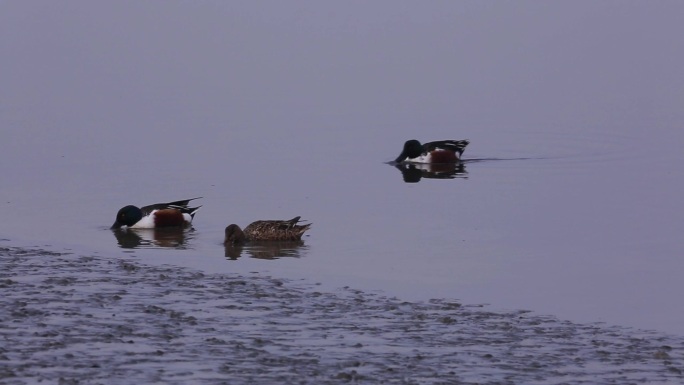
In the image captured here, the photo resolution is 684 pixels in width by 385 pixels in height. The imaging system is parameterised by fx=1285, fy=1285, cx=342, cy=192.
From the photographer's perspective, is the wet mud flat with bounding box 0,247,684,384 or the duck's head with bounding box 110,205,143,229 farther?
the duck's head with bounding box 110,205,143,229

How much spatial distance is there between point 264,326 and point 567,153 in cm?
1489

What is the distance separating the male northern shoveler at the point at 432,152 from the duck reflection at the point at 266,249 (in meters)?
8.34

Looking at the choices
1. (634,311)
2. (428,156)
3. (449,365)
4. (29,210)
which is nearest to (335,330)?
(449,365)

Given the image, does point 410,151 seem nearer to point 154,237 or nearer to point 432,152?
point 432,152

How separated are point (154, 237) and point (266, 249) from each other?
1.95 metres

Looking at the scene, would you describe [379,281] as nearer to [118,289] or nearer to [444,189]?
[118,289]

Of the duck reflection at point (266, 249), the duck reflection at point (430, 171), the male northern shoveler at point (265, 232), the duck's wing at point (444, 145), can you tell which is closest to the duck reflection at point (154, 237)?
the male northern shoveler at point (265, 232)

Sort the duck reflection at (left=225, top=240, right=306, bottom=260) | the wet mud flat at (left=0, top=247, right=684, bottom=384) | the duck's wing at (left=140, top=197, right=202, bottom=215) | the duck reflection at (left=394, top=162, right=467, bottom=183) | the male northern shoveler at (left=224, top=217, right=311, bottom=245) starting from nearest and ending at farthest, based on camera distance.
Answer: the wet mud flat at (left=0, top=247, right=684, bottom=384)
the duck reflection at (left=225, top=240, right=306, bottom=260)
the male northern shoveler at (left=224, top=217, right=311, bottom=245)
the duck's wing at (left=140, top=197, right=202, bottom=215)
the duck reflection at (left=394, top=162, right=467, bottom=183)

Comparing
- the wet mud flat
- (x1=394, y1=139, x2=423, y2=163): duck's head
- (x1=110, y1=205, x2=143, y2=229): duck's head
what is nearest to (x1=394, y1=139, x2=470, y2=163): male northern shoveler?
(x1=394, y1=139, x2=423, y2=163): duck's head

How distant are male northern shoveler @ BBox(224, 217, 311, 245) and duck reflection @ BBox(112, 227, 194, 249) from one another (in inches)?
26.4

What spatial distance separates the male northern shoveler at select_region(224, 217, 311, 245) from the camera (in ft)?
50.4

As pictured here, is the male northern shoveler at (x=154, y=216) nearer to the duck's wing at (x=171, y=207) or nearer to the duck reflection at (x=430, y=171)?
the duck's wing at (x=171, y=207)

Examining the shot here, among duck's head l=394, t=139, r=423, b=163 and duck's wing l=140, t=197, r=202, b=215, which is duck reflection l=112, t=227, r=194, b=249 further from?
duck's head l=394, t=139, r=423, b=163

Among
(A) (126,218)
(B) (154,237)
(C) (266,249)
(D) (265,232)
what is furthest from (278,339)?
(A) (126,218)
